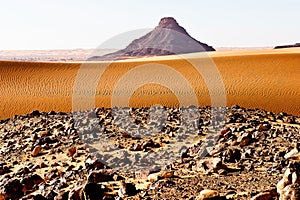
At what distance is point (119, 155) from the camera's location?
26.8ft

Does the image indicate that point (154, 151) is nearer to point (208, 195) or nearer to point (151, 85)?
point (208, 195)

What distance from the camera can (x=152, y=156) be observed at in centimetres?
791

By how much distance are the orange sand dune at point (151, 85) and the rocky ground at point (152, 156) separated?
700cm

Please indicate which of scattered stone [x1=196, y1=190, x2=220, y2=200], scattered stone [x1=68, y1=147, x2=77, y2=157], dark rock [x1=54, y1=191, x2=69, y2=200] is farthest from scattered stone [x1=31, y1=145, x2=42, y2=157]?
scattered stone [x1=196, y1=190, x2=220, y2=200]

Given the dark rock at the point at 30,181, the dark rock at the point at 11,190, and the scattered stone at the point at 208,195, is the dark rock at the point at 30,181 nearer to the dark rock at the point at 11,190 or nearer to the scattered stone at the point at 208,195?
the dark rock at the point at 11,190

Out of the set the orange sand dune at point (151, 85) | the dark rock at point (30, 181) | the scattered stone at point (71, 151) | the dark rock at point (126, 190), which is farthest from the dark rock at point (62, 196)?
the orange sand dune at point (151, 85)

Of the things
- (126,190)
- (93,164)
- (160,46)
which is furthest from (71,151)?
(160,46)

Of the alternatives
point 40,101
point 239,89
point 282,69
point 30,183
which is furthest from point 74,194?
point 282,69

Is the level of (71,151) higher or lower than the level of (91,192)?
lower

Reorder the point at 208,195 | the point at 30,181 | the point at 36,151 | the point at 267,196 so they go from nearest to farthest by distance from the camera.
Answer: the point at 267,196, the point at 208,195, the point at 30,181, the point at 36,151

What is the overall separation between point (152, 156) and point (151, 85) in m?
16.9

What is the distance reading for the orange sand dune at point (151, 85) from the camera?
20.3 meters

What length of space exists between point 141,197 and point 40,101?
1810cm

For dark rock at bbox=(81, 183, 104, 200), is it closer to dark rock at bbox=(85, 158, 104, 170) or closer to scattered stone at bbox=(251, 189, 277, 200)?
dark rock at bbox=(85, 158, 104, 170)
